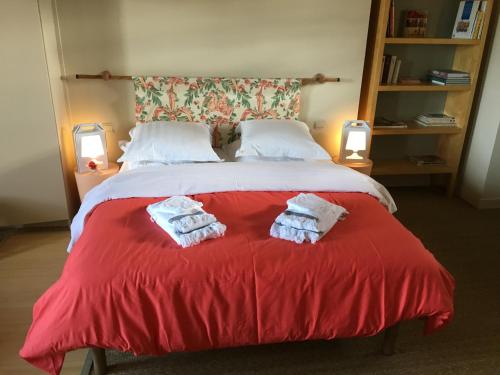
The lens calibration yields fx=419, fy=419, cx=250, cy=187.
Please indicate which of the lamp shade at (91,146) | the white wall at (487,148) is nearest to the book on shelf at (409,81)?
the white wall at (487,148)

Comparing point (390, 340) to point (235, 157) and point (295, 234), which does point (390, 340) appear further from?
point (235, 157)

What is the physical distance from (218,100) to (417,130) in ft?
5.52

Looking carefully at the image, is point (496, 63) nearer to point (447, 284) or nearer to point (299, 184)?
point (299, 184)

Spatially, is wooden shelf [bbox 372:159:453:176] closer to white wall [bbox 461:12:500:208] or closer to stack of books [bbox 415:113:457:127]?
white wall [bbox 461:12:500:208]

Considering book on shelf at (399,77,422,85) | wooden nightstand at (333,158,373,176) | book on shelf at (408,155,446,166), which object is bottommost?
book on shelf at (408,155,446,166)

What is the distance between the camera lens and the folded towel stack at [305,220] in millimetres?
1794

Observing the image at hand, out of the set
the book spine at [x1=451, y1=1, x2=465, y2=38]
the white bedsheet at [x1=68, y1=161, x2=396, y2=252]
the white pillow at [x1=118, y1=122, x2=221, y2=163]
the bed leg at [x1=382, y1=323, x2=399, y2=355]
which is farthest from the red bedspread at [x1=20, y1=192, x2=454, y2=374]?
the book spine at [x1=451, y1=1, x2=465, y2=38]

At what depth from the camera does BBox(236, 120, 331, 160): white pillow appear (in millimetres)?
2938

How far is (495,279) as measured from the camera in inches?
101

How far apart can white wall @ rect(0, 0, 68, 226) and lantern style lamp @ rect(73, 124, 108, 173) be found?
0.49 ft

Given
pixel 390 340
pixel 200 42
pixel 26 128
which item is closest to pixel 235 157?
pixel 200 42

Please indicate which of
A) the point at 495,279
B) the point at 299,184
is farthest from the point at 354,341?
the point at 495,279

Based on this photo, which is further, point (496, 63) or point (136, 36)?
point (496, 63)

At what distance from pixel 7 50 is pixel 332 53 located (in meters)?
2.27
